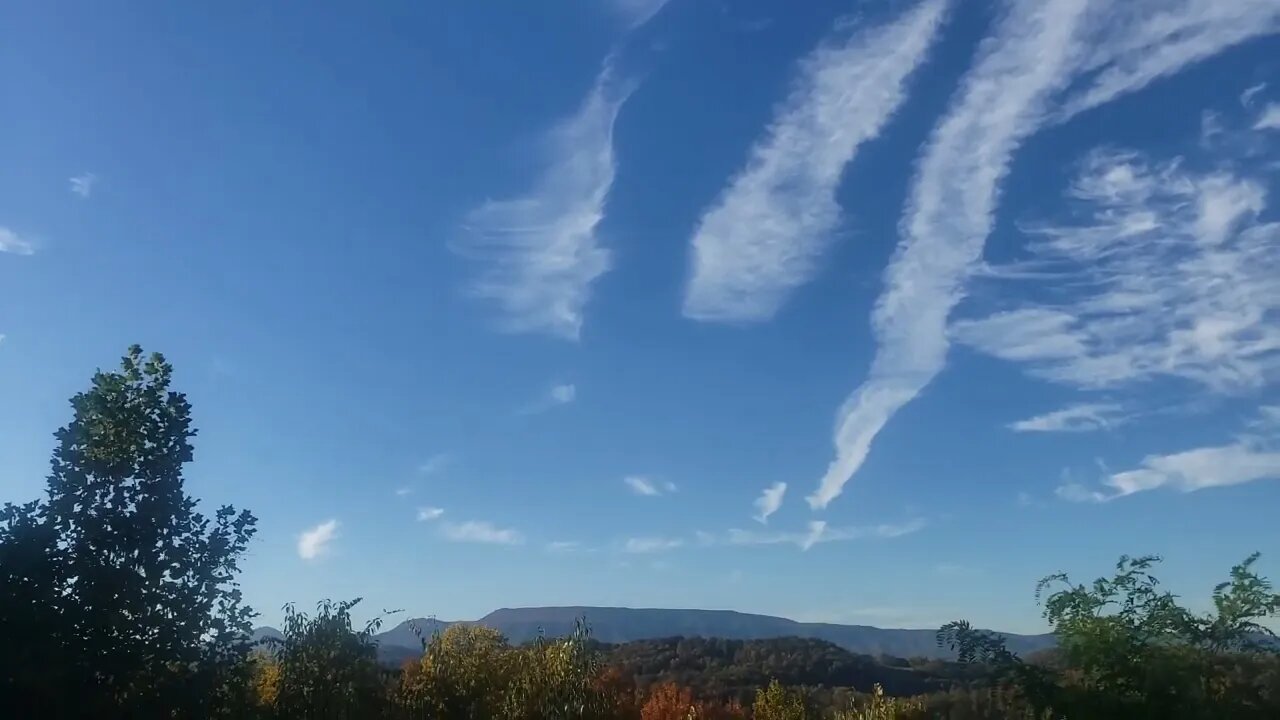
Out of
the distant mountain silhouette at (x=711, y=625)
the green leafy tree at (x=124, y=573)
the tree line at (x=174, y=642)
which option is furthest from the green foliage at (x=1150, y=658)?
the distant mountain silhouette at (x=711, y=625)

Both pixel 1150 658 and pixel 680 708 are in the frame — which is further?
pixel 680 708

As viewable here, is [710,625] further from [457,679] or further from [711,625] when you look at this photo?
[457,679]

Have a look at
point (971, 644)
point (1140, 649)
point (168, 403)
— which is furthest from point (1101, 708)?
point (168, 403)

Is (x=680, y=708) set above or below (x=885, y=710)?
above

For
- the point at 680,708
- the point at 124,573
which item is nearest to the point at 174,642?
the point at 124,573

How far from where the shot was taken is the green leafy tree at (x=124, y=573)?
16.7m

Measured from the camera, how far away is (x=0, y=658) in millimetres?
15969

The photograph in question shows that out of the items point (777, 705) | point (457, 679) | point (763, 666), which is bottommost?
point (763, 666)

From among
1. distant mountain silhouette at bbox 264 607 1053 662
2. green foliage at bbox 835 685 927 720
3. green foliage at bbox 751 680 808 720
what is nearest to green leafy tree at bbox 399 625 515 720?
green foliage at bbox 751 680 808 720

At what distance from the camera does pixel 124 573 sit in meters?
17.3

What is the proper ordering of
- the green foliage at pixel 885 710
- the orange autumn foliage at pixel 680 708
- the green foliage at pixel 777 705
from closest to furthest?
1. the orange autumn foliage at pixel 680 708
2. the green foliage at pixel 885 710
3. the green foliage at pixel 777 705

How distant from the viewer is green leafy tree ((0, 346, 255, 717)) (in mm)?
16656

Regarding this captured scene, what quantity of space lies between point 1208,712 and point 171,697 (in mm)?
15659

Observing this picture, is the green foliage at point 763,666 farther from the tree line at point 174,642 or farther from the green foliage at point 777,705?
the tree line at point 174,642
